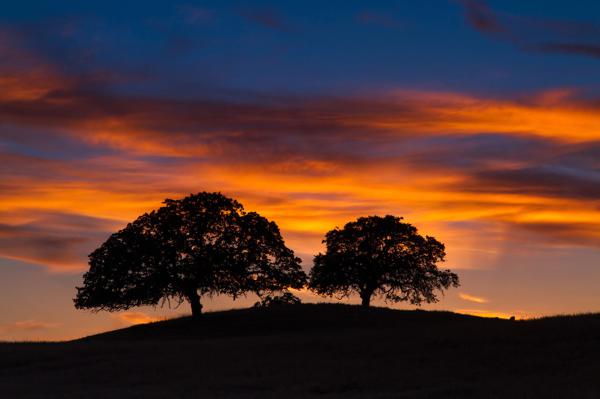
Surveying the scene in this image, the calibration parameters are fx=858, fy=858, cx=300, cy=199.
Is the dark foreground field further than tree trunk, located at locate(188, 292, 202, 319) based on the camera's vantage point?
No

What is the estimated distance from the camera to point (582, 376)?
33531 millimetres

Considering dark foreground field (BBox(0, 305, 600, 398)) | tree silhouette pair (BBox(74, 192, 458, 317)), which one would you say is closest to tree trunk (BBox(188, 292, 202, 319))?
tree silhouette pair (BBox(74, 192, 458, 317))

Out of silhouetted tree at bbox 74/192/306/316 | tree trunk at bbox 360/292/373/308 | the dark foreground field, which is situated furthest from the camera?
tree trunk at bbox 360/292/373/308

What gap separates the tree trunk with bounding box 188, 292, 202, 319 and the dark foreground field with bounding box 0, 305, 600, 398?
16.0m

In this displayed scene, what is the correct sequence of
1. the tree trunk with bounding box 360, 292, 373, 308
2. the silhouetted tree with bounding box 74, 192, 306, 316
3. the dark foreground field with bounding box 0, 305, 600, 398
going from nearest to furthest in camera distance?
the dark foreground field with bounding box 0, 305, 600, 398 → the silhouetted tree with bounding box 74, 192, 306, 316 → the tree trunk with bounding box 360, 292, 373, 308

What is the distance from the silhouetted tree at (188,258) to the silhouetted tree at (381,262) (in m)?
12.0

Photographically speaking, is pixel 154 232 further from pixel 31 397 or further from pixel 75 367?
pixel 31 397

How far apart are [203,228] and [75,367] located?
2573 cm

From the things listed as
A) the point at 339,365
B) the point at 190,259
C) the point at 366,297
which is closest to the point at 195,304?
the point at 190,259

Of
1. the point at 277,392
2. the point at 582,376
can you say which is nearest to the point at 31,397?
the point at 277,392

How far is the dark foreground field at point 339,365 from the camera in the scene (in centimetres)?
3362

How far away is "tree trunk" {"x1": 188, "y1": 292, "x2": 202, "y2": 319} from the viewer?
71.3 meters

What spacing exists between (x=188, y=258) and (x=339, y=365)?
31.2m

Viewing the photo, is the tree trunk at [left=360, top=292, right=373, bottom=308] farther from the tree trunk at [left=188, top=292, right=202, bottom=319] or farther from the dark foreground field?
the dark foreground field
